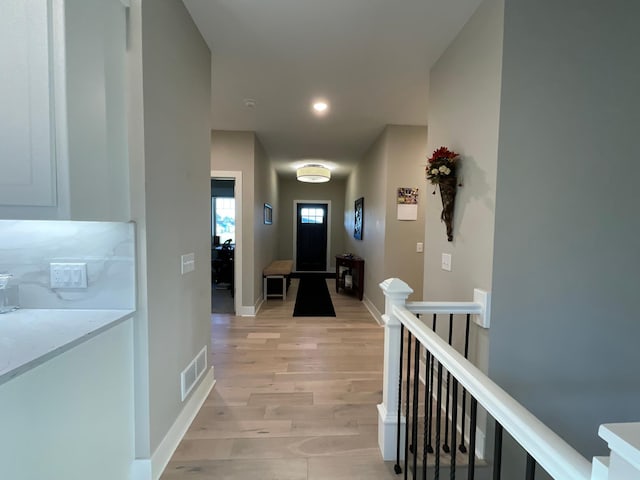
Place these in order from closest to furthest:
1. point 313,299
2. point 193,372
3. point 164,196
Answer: point 164,196 → point 193,372 → point 313,299

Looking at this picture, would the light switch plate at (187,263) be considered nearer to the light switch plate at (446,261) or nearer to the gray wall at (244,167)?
the light switch plate at (446,261)

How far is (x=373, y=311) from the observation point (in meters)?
4.06

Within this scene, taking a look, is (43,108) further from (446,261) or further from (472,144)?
(446,261)

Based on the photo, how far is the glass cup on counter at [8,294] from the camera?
4.02ft

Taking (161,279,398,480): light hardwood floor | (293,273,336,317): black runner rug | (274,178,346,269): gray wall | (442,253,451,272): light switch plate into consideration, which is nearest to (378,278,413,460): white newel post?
(161,279,398,480): light hardwood floor

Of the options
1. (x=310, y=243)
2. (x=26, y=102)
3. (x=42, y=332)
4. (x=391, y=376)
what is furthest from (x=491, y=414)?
(x=310, y=243)

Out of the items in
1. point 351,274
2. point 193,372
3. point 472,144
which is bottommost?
point 193,372

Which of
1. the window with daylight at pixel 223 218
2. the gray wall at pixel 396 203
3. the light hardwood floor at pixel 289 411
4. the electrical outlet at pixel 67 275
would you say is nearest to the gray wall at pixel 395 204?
the gray wall at pixel 396 203

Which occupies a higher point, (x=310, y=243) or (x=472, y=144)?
(x=472, y=144)

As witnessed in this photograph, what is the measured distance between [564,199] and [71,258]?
258 cm

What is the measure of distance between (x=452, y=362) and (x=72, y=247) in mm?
1691

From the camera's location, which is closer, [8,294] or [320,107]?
[8,294]

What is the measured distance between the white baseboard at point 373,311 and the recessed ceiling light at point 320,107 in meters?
2.67

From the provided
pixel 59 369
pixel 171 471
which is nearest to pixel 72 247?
pixel 59 369
